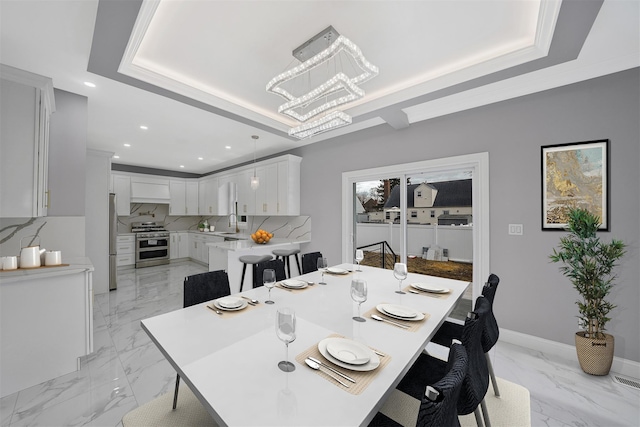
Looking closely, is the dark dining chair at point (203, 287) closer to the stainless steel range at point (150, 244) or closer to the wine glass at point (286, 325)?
the wine glass at point (286, 325)

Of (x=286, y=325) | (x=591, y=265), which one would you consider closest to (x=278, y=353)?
(x=286, y=325)

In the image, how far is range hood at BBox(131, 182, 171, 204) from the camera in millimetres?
6312

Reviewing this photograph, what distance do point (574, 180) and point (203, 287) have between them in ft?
10.8

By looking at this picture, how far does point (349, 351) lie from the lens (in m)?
1.08

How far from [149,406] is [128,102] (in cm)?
289

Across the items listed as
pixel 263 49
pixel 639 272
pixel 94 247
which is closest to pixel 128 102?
pixel 263 49

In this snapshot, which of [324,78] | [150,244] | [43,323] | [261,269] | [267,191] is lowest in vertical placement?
[43,323]

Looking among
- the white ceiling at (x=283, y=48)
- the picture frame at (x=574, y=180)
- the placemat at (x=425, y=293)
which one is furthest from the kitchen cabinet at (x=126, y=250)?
the picture frame at (x=574, y=180)

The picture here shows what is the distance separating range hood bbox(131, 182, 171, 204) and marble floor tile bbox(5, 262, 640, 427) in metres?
4.26

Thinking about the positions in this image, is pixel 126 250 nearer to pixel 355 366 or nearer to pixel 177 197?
pixel 177 197

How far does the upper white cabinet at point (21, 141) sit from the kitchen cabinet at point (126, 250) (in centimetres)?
467

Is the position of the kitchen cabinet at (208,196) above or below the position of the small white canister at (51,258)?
above

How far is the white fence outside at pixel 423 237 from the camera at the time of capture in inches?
123

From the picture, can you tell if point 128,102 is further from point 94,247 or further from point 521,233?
point 521,233
